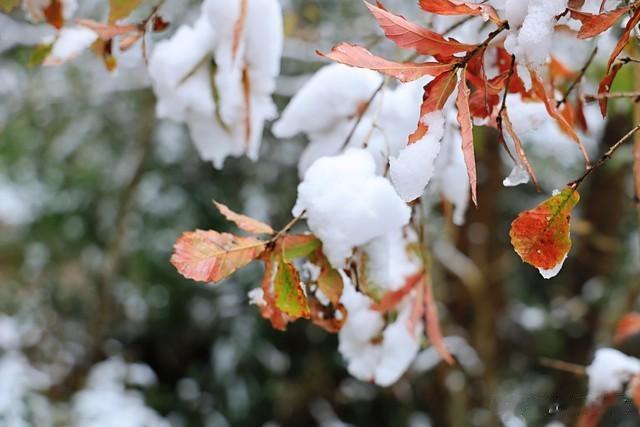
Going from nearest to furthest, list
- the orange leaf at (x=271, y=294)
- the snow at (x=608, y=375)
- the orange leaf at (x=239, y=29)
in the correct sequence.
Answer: the orange leaf at (x=271, y=294) → the orange leaf at (x=239, y=29) → the snow at (x=608, y=375)

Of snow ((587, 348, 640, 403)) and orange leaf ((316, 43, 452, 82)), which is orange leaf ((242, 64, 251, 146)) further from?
snow ((587, 348, 640, 403))

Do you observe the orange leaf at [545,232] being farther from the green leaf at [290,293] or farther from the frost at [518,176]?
the green leaf at [290,293]

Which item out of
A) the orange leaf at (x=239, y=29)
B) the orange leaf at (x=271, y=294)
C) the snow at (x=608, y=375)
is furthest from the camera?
the snow at (x=608, y=375)

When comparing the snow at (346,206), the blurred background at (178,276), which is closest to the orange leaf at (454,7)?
the snow at (346,206)

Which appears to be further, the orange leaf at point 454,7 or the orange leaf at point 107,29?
the orange leaf at point 107,29

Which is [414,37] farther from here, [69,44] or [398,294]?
[69,44]

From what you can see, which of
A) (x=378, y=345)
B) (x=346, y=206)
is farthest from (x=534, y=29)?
(x=378, y=345)
